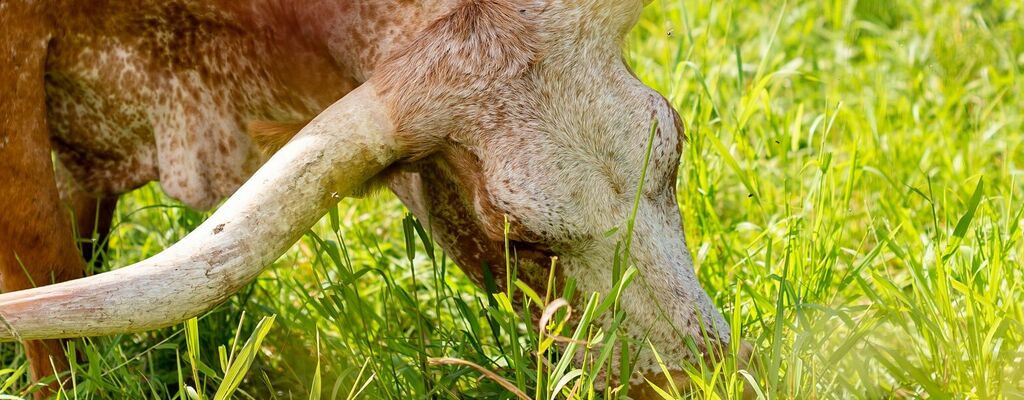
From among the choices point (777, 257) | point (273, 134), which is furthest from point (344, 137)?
point (777, 257)

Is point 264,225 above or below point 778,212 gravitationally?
above

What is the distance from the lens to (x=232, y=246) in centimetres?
279

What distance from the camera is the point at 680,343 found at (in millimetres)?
3379

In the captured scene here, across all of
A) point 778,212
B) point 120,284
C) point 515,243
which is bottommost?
point 778,212

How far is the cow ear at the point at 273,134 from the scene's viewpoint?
332cm

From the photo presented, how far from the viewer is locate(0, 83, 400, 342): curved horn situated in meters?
2.63

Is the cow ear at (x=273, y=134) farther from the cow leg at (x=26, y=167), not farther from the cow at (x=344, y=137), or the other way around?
the cow leg at (x=26, y=167)

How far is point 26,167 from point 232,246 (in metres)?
0.93

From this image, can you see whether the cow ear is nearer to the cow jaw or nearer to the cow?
the cow

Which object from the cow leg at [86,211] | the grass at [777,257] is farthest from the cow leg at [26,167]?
the cow leg at [86,211]

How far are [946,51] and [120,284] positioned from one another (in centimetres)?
468

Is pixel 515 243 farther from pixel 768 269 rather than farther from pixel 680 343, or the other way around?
pixel 768 269

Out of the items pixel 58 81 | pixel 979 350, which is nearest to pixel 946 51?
pixel 979 350

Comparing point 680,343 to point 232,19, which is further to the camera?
point 232,19
